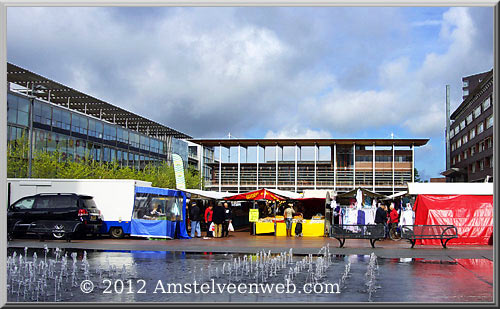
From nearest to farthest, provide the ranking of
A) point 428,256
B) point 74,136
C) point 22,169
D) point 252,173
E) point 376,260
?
point 376,260 → point 428,256 → point 22,169 → point 74,136 → point 252,173

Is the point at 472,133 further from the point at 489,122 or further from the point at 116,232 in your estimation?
the point at 116,232

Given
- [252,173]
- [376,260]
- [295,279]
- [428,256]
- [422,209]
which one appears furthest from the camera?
[252,173]

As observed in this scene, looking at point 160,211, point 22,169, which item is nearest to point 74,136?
point 22,169

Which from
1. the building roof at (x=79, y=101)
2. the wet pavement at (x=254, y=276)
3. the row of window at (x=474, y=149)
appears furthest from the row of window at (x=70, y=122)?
the row of window at (x=474, y=149)

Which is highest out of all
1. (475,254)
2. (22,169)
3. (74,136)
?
(74,136)

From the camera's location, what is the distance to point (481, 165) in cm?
7669

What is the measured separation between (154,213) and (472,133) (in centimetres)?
6822

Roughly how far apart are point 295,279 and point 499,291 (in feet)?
18.3

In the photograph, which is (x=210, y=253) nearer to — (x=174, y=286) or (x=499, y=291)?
(x=174, y=286)

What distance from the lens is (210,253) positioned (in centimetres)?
1788

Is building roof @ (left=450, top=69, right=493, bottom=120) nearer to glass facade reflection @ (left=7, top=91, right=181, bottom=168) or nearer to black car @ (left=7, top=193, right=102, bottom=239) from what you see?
glass facade reflection @ (left=7, top=91, right=181, bottom=168)

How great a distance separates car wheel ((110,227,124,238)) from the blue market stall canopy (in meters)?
0.61

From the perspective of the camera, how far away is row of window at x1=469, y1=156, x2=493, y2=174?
71.2m

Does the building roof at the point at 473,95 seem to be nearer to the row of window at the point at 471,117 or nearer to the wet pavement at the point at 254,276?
the row of window at the point at 471,117
